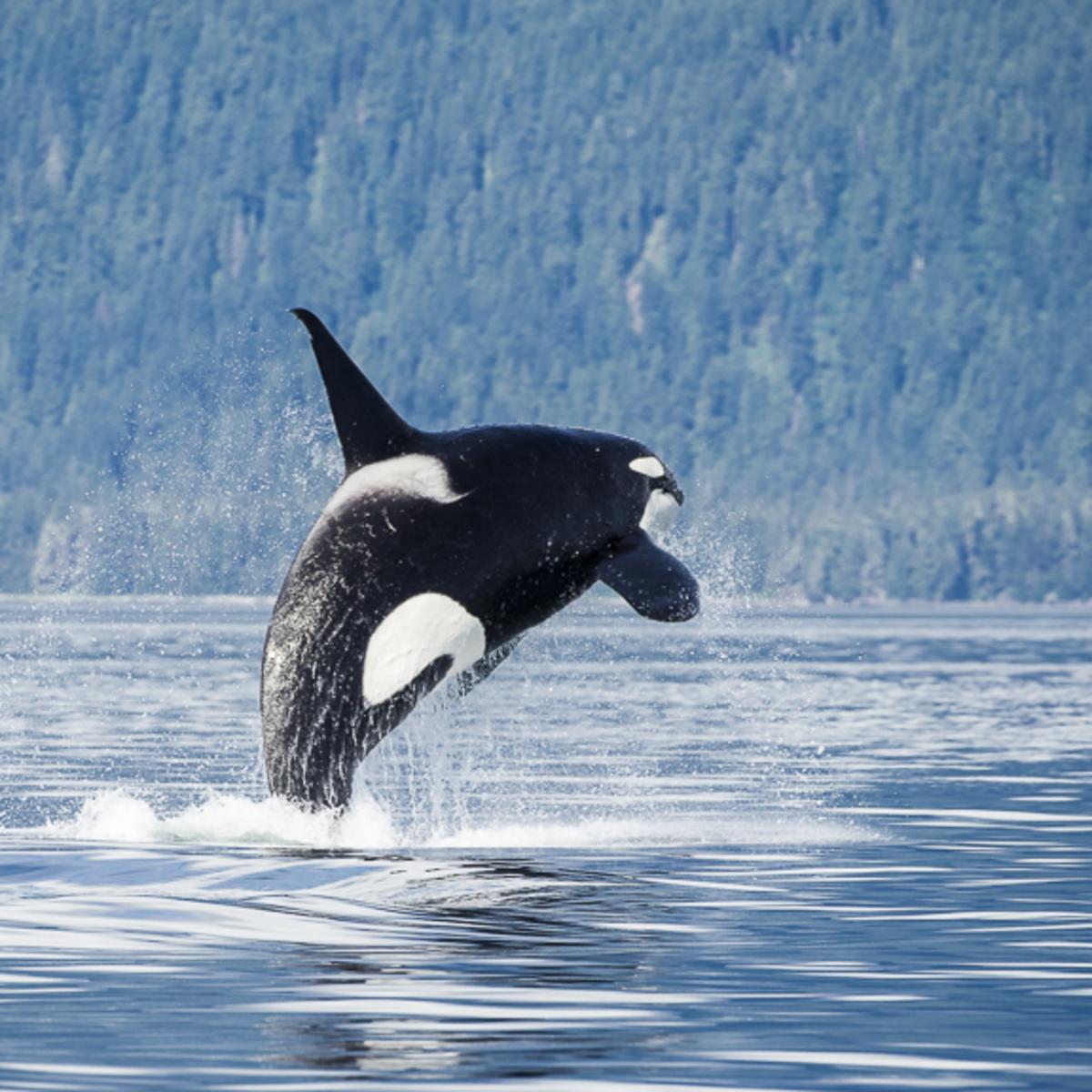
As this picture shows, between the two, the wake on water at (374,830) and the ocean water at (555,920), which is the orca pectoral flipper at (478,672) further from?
the wake on water at (374,830)

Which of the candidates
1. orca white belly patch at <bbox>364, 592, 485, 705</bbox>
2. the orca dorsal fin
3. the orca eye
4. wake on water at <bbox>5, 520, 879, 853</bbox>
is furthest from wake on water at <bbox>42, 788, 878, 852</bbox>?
the orca eye

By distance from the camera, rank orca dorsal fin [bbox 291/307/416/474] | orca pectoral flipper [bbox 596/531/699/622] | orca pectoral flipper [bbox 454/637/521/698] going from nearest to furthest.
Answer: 1. orca dorsal fin [bbox 291/307/416/474]
2. orca pectoral flipper [bbox 596/531/699/622]
3. orca pectoral flipper [bbox 454/637/521/698]

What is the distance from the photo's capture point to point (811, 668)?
63.4 metres

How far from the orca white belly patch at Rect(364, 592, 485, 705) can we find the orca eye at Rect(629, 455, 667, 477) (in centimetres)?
161

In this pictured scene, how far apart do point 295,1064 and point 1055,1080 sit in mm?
2736

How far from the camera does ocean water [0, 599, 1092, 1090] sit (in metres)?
10.8

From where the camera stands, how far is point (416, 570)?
16891 millimetres

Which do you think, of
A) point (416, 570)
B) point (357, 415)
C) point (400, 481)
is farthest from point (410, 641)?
point (357, 415)

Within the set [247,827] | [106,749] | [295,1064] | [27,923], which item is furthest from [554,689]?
[295,1064]

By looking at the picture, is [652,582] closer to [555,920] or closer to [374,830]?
[374,830]

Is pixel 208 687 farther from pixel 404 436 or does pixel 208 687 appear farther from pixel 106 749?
pixel 404 436

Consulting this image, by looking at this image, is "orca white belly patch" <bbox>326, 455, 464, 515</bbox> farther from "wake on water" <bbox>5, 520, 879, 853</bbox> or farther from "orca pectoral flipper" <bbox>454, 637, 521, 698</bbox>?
"wake on water" <bbox>5, 520, 879, 853</bbox>

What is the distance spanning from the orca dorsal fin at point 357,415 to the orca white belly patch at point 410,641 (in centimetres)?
92

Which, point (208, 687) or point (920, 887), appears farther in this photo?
point (208, 687)
